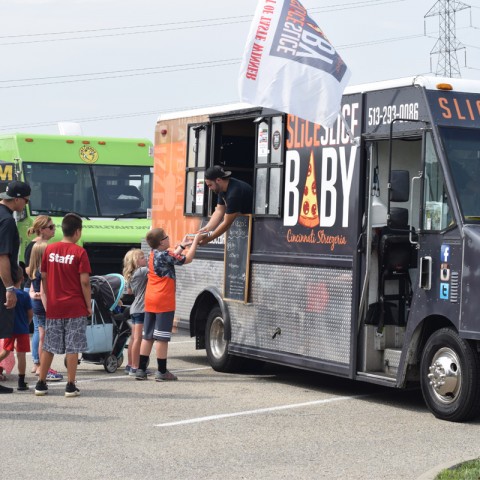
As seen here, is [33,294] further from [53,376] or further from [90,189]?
[90,189]

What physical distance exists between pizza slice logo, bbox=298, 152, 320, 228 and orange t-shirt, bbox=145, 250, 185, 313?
4.72ft

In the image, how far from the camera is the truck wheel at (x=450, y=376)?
9.55 m

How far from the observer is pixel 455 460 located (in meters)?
7.91

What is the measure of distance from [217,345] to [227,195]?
6.13 ft

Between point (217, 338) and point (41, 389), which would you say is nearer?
point (41, 389)

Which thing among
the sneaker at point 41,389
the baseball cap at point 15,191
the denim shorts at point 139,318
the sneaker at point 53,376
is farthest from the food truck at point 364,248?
the baseball cap at point 15,191

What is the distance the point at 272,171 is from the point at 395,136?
209 cm

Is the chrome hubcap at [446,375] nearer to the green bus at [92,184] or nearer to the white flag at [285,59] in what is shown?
the white flag at [285,59]

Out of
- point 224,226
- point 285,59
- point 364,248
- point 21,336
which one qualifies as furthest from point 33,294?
point 364,248

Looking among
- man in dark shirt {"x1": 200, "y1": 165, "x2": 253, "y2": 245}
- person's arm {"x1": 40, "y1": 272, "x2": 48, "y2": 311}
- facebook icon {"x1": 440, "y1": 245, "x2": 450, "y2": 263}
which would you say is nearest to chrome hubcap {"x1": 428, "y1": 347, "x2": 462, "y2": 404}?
facebook icon {"x1": 440, "y1": 245, "x2": 450, "y2": 263}

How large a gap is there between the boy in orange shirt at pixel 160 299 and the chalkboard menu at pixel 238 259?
0.49m

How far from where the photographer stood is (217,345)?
1340 centimetres

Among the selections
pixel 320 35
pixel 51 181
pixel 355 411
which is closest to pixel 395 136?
pixel 320 35

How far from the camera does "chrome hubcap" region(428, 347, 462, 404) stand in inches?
384
